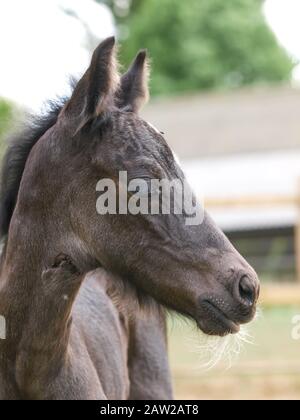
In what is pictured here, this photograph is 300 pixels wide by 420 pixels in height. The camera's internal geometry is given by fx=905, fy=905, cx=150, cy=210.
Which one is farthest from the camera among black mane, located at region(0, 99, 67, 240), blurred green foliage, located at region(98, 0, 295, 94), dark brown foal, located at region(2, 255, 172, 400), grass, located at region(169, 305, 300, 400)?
blurred green foliage, located at region(98, 0, 295, 94)

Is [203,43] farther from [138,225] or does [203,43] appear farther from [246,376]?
[138,225]

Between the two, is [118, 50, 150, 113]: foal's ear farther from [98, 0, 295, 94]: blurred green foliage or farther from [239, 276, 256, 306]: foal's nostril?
[98, 0, 295, 94]: blurred green foliage

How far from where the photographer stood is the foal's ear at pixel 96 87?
3.01m

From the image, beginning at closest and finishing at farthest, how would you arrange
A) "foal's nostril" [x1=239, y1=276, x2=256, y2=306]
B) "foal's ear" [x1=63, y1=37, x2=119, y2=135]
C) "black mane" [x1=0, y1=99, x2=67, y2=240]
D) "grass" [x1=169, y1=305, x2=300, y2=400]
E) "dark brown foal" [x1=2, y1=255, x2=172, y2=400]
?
"foal's nostril" [x1=239, y1=276, x2=256, y2=306]
"foal's ear" [x1=63, y1=37, x2=119, y2=135]
"dark brown foal" [x1=2, y1=255, x2=172, y2=400]
"black mane" [x1=0, y1=99, x2=67, y2=240]
"grass" [x1=169, y1=305, x2=300, y2=400]

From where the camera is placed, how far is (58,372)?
128 inches

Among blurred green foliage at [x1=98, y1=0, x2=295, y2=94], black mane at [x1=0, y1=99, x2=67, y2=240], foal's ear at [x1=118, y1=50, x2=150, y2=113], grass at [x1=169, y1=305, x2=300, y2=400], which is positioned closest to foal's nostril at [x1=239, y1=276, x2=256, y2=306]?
foal's ear at [x1=118, y1=50, x2=150, y2=113]

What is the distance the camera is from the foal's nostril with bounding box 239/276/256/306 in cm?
282

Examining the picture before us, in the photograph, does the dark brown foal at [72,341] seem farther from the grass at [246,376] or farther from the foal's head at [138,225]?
the grass at [246,376]

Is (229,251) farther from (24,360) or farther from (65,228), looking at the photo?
(24,360)


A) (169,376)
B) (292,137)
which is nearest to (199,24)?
(292,137)

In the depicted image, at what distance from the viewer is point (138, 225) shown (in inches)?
118

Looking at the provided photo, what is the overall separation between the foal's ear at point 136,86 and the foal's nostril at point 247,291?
2.50 feet

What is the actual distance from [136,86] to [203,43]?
31.1 metres

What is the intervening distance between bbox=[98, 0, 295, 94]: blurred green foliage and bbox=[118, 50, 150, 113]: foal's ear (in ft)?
98.4
